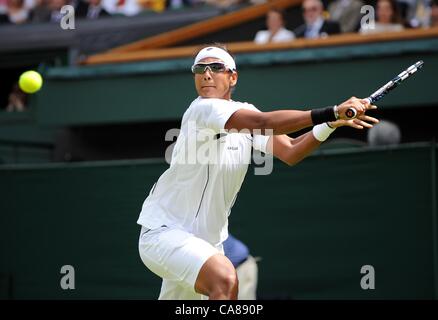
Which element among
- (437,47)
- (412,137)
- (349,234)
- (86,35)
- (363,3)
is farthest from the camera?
(86,35)

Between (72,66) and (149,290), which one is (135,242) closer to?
(149,290)

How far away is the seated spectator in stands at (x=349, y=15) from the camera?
12242 millimetres

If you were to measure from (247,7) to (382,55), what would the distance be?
9.70 ft

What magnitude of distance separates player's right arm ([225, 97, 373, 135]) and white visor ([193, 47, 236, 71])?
69 centimetres

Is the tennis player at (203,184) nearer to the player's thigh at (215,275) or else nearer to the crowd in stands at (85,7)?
the player's thigh at (215,275)

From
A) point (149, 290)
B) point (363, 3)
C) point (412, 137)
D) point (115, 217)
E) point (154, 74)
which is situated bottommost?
point (149, 290)

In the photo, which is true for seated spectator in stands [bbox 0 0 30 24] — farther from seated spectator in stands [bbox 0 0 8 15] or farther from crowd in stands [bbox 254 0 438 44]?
crowd in stands [bbox 254 0 438 44]

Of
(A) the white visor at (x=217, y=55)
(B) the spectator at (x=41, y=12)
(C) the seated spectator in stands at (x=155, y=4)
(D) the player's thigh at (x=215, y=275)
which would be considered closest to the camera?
(D) the player's thigh at (x=215, y=275)

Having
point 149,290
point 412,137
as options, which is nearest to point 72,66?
point 149,290

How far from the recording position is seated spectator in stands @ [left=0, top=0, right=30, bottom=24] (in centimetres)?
1538

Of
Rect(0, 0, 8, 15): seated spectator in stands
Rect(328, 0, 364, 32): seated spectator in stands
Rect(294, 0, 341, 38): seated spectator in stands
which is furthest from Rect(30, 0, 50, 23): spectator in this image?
Rect(328, 0, 364, 32): seated spectator in stands

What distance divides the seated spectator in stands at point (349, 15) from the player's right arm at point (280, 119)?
6628 millimetres

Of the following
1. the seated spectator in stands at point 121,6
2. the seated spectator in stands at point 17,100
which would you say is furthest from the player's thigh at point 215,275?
the seated spectator in stands at point 121,6

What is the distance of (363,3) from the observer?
1257 cm
